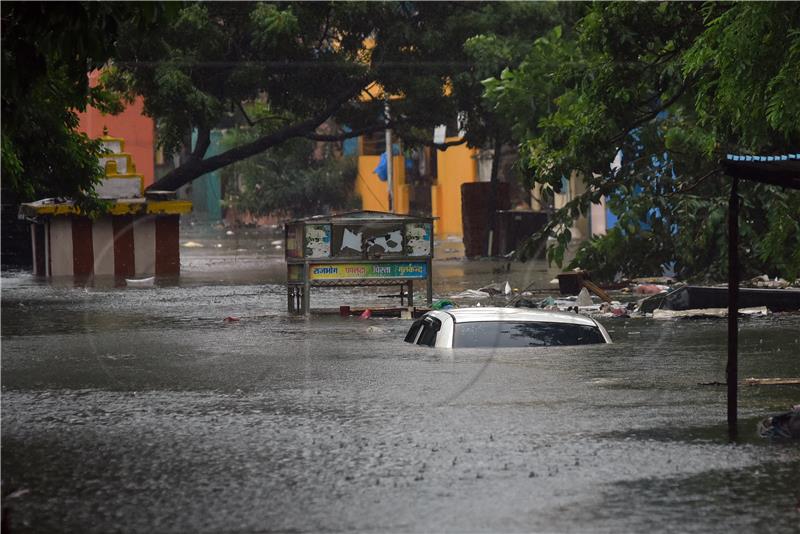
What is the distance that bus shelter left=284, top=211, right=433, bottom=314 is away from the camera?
22.9m

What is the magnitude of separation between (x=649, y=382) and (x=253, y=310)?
1151 centimetres

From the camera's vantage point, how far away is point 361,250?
2314 cm

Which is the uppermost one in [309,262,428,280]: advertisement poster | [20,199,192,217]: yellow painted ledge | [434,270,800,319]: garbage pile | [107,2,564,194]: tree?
[107,2,564,194]: tree

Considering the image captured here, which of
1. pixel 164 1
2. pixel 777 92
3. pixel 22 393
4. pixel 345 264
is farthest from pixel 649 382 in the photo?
pixel 345 264

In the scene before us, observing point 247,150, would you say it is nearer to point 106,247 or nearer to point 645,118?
point 106,247

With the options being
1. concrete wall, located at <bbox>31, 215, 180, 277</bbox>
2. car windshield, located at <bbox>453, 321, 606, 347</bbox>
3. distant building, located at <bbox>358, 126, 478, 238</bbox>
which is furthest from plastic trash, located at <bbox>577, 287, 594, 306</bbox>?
distant building, located at <bbox>358, 126, 478, 238</bbox>

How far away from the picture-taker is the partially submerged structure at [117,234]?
35.7 metres

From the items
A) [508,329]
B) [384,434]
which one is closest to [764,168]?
[384,434]

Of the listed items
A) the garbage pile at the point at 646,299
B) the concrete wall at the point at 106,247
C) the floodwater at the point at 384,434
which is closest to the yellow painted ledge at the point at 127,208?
the concrete wall at the point at 106,247

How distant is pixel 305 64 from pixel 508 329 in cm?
2299

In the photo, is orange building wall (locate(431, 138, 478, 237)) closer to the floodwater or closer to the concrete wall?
the concrete wall

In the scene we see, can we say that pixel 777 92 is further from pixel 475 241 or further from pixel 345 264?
pixel 475 241

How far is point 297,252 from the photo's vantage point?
23422 mm

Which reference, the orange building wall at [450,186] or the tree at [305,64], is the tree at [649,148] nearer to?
the tree at [305,64]
